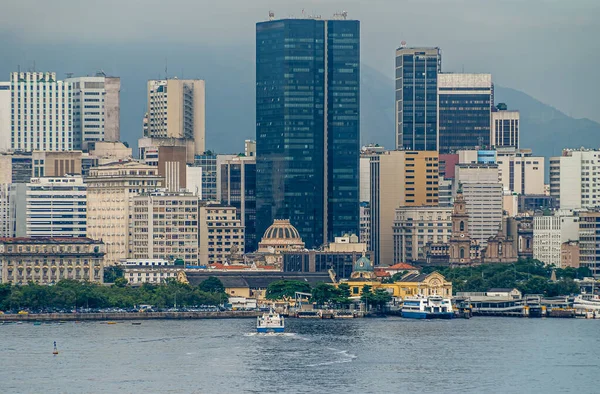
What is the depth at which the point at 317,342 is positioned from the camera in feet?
632

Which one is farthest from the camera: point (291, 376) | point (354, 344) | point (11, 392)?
Result: point (354, 344)

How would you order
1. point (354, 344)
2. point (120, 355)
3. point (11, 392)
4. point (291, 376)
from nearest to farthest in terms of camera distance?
point (11, 392)
point (291, 376)
point (120, 355)
point (354, 344)

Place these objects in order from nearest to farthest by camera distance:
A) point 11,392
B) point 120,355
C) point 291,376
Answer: point 11,392 < point 291,376 < point 120,355

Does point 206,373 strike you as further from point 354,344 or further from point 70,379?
point 354,344

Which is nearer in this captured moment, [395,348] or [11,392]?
[11,392]

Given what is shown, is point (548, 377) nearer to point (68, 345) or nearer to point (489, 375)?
point (489, 375)

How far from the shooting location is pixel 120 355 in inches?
6964

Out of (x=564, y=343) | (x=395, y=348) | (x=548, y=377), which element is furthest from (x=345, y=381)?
(x=564, y=343)

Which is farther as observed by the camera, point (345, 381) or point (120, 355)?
point (120, 355)

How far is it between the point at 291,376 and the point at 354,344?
31.9m

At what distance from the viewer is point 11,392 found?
492 ft

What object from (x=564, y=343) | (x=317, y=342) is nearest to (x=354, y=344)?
(x=317, y=342)

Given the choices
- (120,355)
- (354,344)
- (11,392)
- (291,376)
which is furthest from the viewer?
(354,344)

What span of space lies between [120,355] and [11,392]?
27640mm
